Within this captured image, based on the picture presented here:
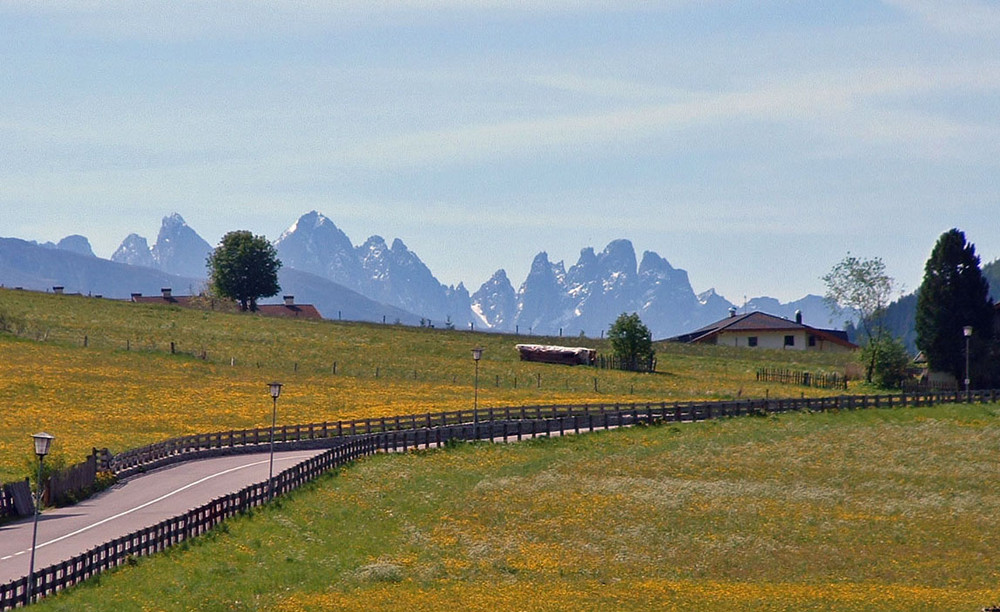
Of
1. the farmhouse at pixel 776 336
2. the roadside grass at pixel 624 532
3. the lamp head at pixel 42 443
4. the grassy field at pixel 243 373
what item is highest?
the farmhouse at pixel 776 336

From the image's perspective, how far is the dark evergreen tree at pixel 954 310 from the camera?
96.6 meters

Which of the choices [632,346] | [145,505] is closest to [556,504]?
[145,505]

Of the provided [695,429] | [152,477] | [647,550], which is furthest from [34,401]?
[647,550]

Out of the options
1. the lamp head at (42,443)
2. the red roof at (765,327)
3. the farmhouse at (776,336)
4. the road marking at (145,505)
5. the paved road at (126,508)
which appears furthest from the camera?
the farmhouse at (776,336)

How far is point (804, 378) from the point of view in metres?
110

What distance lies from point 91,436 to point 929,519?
1772 inches

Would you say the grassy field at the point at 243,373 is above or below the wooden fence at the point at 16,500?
above

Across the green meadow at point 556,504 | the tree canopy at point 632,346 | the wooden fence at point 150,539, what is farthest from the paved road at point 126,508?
the tree canopy at point 632,346

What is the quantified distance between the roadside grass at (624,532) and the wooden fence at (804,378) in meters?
34.5

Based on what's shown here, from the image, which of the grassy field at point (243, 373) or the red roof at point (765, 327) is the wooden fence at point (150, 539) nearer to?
→ the grassy field at point (243, 373)

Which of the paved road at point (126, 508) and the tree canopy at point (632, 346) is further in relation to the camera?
the tree canopy at point (632, 346)

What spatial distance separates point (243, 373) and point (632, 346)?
118 ft

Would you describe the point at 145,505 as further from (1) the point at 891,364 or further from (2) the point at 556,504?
(1) the point at 891,364

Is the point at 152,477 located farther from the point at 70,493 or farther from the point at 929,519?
the point at 929,519
